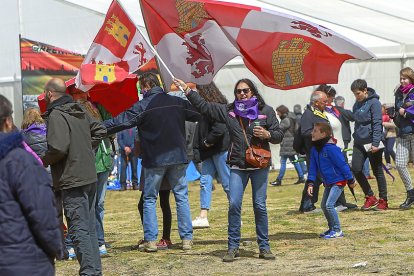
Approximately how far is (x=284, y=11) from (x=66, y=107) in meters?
17.9

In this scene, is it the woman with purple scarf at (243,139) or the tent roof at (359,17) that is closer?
the woman with purple scarf at (243,139)

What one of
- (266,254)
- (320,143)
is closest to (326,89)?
(320,143)

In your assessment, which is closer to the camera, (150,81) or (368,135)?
(150,81)

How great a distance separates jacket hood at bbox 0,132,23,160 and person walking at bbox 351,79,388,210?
8486mm

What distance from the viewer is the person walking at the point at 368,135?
1331cm

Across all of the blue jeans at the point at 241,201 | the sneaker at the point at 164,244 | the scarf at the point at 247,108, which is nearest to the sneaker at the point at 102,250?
the sneaker at the point at 164,244

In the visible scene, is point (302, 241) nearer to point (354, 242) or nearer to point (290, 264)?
point (354, 242)

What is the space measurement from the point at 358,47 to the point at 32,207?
534 cm

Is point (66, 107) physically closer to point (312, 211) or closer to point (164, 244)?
point (164, 244)

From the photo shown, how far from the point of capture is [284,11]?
2577 cm

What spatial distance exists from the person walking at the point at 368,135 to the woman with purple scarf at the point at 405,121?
0.87ft

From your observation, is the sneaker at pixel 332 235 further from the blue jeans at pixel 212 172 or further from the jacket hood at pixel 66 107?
the jacket hood at pixel 66 107

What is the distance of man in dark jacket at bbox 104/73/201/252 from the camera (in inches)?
402

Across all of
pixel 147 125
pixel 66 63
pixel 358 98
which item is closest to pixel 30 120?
pixel 147 125
